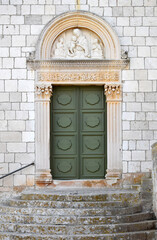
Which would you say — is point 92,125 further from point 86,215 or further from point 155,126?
point 86,215

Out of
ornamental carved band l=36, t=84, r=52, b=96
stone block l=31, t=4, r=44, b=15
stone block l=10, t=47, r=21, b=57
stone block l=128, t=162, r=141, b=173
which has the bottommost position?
stone block l=128, t=162, r=141, b=173

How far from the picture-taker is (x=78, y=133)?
9.84 meters

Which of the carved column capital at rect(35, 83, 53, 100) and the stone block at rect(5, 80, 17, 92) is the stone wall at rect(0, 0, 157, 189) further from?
the carved column capital at rect(35, 83, 53, 100)

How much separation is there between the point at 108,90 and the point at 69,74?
933 millimetres

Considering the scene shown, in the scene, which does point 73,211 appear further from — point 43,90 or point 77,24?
point 77,24

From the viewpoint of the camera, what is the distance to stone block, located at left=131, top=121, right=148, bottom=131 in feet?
31.4

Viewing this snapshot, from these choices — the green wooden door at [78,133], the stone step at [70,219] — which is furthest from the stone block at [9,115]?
the stone step at [70,219]

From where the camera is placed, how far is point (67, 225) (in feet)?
24.1

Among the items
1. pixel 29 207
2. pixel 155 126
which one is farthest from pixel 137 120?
pixel 29 207

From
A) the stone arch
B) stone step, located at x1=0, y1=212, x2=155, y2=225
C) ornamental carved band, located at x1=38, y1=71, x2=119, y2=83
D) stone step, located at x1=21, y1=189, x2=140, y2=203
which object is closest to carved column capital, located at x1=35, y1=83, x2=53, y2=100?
ornamental carved band, located at x1=38, y1=71, x2=119, y2=83

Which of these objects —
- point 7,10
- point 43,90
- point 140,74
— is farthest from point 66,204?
point 7,10

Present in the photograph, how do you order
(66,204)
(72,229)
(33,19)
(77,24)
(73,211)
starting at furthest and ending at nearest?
(77,24) → (33,19) → (66,204) → (73,211) → (72,229)

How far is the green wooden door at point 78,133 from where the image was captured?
9805 mm

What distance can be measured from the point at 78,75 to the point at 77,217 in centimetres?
345
